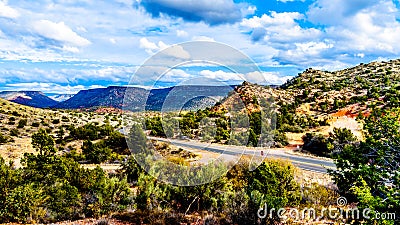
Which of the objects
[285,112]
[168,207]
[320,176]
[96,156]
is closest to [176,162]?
[168,207]

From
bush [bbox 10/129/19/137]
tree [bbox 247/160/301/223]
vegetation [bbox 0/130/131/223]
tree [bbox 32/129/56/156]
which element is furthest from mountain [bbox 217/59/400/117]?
vegetation [bbox 0/130/131/223]

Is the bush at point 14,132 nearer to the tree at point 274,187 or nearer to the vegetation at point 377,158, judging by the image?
the tree at point 274,187

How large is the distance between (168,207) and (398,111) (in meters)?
8.98

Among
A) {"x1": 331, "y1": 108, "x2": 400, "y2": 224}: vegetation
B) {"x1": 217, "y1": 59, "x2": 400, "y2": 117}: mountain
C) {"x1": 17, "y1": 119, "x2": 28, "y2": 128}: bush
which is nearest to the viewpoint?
{"x1": 331, "y1": 108, "x2": 400, "y2": 224}: vegetation

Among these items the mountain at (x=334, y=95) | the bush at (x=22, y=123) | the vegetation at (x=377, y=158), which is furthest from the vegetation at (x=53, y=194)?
the bush at (x=22, y=123)

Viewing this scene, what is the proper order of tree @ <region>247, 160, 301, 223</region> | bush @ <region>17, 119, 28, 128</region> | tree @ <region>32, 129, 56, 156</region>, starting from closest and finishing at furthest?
tree @ <region>247, 160, 301, 223</region> < tree @ <region>32, 129, 56, 156</region> < bush @ <region>17, 119, 28, 128</region>

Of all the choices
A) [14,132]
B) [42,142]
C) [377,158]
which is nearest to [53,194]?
[42,142]

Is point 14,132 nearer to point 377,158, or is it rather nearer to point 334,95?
point 377,158

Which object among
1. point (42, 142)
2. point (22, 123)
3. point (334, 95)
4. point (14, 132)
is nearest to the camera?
point (42, 142)

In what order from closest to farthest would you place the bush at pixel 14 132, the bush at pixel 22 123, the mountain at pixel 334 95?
the bush at pixel 14 132 < the bush at pixel 22 123 < the mountain at pixel 334 95

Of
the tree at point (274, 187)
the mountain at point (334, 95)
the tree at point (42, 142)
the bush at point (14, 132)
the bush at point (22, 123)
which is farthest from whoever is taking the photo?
the mountain at point (334, 95)

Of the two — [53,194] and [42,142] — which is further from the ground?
[42,142]

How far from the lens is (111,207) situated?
41.3 ft

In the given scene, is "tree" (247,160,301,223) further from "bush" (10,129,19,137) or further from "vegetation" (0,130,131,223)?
"bush" (10,129,19,137)
